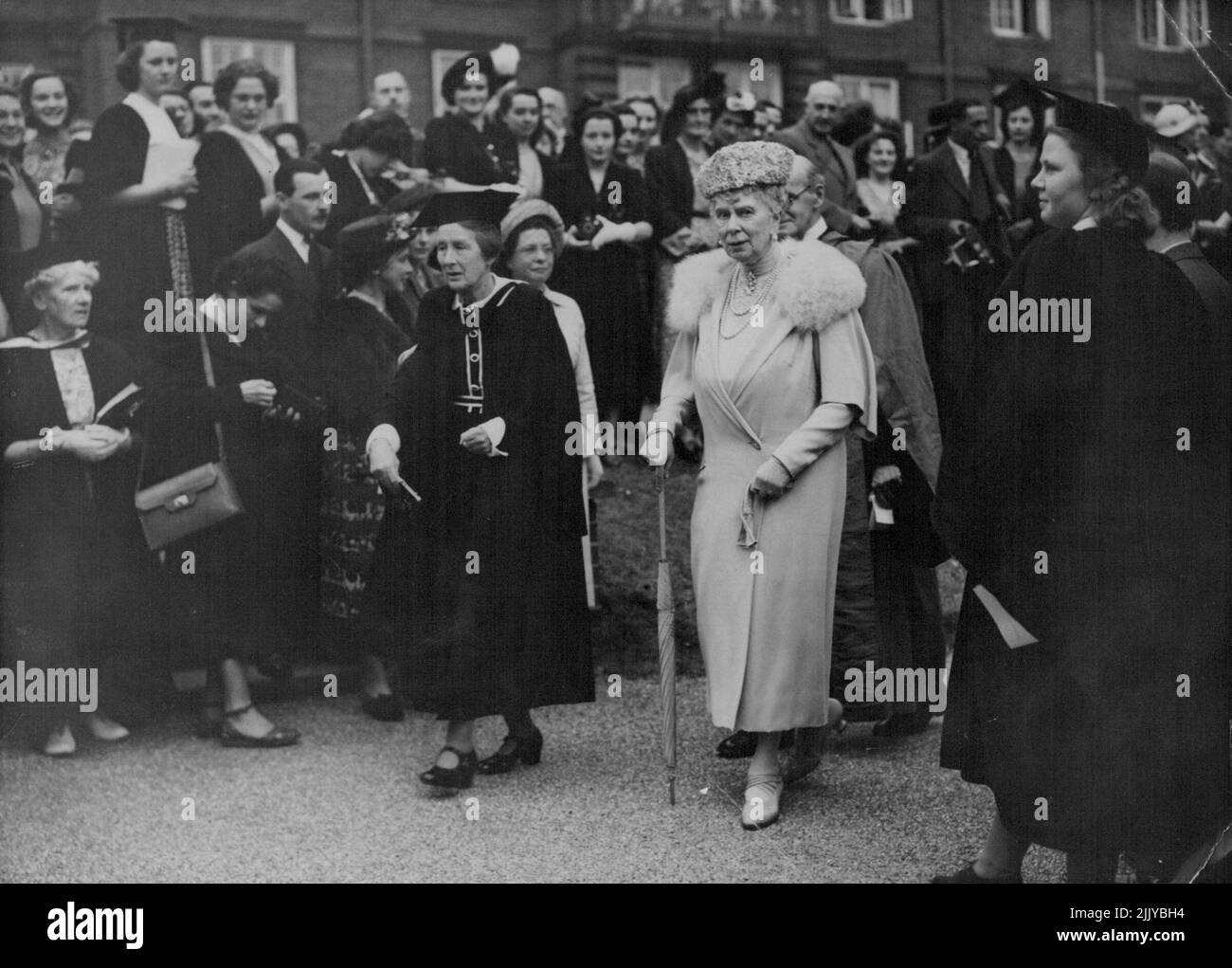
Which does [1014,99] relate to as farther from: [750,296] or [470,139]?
[470,139]

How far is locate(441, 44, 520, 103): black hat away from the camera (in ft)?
19.9

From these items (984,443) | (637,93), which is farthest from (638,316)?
(984,443)

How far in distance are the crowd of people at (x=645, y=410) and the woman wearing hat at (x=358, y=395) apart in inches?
0.6

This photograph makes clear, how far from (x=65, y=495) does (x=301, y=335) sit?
101 centimetres

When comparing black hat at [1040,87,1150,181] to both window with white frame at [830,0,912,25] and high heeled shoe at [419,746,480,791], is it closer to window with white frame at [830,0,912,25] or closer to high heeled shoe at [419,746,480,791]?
window with white frame at [830,0,912,25]

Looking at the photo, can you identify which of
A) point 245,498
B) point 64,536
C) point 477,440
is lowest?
point 64,536

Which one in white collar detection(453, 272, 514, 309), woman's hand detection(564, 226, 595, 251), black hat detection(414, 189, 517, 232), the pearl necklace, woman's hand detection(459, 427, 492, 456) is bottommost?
woman's hand detection(459, 427, 492, 456)

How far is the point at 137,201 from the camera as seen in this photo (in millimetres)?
5934

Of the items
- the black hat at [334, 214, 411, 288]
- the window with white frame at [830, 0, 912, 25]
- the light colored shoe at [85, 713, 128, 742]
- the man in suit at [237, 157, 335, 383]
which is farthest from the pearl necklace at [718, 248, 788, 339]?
the light colored shoe at [85, 713, 128, 742]

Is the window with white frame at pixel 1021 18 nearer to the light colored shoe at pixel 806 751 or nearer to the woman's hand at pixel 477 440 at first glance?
the woman's hand at pixel 477 440

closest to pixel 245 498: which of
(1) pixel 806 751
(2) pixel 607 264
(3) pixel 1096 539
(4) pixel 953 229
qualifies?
(2) pixel 607 264

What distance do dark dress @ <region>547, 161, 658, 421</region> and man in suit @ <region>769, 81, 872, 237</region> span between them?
31.4 inches

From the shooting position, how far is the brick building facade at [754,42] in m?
5.56

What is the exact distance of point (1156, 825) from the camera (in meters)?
4.01
